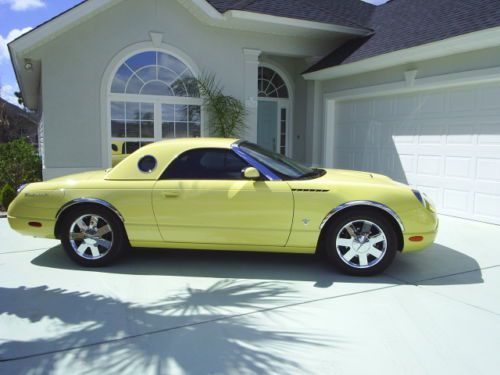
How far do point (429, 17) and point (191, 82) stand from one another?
5.44 meters

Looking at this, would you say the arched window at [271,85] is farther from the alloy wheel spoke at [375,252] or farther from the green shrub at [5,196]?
the alloy wheel spoke at [375,252]

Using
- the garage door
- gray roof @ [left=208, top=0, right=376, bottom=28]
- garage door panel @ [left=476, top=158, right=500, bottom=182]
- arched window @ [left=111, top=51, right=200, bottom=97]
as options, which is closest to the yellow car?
garage door panel @ [left=476, top=158, right=500, bottom=182]

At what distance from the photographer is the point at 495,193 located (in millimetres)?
7430

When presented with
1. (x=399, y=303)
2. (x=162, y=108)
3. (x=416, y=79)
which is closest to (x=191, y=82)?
(x=162, y=108)

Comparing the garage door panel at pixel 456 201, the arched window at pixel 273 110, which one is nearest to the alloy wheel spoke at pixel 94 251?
the garage door panel at pixel 456 201

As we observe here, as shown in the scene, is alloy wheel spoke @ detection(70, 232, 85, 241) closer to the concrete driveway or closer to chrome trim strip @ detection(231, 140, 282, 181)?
the concrete driveway

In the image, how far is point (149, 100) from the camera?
9891 millimetres

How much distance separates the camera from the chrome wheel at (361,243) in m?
4.68

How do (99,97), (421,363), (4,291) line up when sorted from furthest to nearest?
1. (99,97)
2. (4,291)
3. (421,363)

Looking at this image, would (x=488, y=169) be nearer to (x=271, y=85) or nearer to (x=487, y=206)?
(x=487, y=206)

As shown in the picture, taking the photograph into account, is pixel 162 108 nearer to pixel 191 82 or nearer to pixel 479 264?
pixel 191 82

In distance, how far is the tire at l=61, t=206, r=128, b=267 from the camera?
499 centimetres

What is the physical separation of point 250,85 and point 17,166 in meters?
5.84

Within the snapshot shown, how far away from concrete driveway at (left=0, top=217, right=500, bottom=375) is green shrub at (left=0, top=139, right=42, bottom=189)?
5.14m
